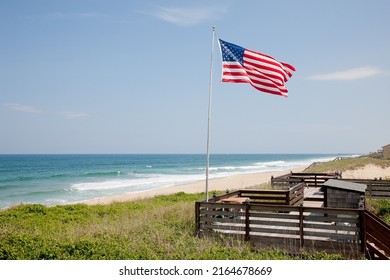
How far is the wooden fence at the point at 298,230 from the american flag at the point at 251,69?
4.19m

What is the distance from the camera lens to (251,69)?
12.1 m

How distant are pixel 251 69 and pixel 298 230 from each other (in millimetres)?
5436

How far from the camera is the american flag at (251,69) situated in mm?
11977

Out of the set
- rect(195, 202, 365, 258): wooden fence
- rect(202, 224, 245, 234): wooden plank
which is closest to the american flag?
rect(195, 202, 365, 258): wooden fence

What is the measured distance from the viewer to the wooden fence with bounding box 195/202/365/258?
356 inches

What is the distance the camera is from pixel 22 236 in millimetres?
9398

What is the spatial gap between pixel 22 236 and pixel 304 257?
7255mm

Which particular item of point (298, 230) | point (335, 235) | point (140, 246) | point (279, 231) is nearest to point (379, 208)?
point (335, 235)

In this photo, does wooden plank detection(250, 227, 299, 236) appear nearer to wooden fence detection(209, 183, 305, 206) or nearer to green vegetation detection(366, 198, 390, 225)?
wooden fence detection(209, 183, 305, 206)

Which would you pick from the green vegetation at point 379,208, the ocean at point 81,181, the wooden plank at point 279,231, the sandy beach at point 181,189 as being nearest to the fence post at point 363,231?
the wooden plank at point 279,231

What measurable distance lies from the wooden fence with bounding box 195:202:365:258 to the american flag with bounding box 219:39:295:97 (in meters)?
4.19

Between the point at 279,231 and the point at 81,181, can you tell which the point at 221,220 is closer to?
the point at 279,231

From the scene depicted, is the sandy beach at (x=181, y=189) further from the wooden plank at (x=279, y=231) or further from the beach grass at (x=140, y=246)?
the wooden plank at (x=279, y=231)
